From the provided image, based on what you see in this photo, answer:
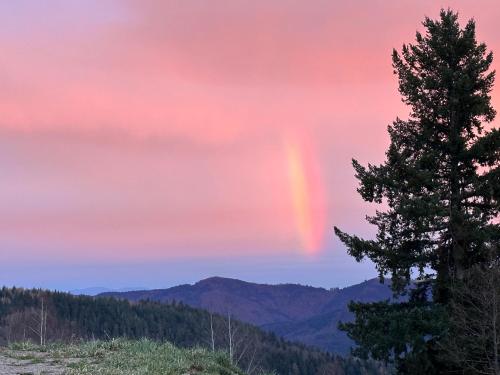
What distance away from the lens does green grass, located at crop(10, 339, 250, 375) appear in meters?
12.8

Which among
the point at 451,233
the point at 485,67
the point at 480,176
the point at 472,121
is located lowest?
the point at 451,233

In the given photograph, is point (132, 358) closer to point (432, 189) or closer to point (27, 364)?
point (27, 364)

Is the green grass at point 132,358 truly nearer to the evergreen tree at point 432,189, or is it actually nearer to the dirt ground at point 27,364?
the dirt ground at point 27,364

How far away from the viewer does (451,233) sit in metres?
28.2

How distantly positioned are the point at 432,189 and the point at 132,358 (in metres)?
19.8

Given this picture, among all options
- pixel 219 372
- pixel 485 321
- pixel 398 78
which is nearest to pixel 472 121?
pixel 398 78

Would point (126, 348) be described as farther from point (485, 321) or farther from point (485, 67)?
point (485, 67)

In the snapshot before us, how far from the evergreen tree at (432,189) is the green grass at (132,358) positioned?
14868mm

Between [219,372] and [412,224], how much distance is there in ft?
61.0

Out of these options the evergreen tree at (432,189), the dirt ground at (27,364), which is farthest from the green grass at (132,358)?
the evergreen tree at (432,189)

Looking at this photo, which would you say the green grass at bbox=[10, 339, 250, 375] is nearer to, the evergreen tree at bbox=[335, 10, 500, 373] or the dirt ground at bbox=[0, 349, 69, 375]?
the dirt ground at bbox=[0, 349, 69, 375]

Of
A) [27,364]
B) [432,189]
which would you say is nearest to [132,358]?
[27,364]

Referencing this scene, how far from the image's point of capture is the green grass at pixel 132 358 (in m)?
12.8

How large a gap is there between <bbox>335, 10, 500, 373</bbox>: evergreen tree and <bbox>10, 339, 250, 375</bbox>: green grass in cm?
1487
